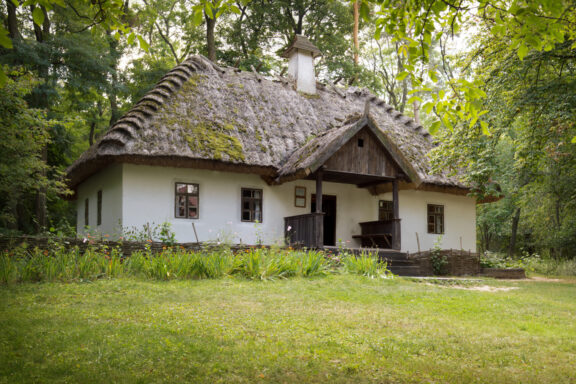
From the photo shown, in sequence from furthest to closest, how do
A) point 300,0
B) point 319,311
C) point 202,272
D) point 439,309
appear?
point 300,0, point 202,272, point 439,309, point 319,311

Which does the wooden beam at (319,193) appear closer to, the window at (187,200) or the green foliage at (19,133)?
the window at (187,200)

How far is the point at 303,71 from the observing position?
21156 millimetres

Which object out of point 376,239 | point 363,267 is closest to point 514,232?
point 376,239

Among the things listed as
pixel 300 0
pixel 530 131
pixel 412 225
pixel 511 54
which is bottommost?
pixel 412 225

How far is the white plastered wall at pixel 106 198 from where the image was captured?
588 inches

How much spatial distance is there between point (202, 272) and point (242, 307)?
3000 millimetres

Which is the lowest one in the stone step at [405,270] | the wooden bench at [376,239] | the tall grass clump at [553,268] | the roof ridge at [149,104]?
the tall grass clump at [553,268]

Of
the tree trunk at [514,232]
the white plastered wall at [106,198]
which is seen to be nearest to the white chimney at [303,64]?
the white plastered wall at [106,198]

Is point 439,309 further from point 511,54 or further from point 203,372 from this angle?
point 511,54

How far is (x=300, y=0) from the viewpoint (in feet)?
87.9

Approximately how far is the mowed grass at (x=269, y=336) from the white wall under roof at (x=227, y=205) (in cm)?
574

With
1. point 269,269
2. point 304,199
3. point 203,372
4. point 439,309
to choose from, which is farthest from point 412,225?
A: point 203,372

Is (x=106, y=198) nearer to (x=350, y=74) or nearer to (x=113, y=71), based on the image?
(x=113, y=71)

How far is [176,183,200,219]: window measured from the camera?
15.4 metres
